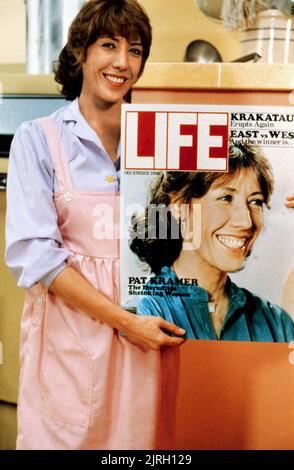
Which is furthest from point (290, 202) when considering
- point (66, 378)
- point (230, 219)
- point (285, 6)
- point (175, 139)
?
point (66, 378)

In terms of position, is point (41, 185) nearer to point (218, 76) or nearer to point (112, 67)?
point (112, 67)

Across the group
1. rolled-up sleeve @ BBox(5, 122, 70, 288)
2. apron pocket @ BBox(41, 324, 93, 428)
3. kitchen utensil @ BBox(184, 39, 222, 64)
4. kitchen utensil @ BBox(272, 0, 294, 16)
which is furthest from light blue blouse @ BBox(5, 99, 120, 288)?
kitchen utensil @ BBox(272, 0, 294, 16)

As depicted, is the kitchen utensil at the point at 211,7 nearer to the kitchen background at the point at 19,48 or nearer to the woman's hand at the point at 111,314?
the kitchen background at the point at 19,48

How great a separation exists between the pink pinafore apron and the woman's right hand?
0.7 inches

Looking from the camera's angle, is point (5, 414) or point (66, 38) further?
point (5, 414)

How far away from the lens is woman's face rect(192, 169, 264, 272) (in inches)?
35.6

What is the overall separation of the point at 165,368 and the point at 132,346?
2.7 inches

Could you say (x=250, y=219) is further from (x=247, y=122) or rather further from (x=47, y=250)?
(x=47, y=250)

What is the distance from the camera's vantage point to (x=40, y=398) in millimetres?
945

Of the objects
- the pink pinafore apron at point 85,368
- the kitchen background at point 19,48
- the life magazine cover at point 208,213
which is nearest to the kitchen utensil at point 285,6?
the kitchen background at point 19,48

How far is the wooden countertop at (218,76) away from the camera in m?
0.88

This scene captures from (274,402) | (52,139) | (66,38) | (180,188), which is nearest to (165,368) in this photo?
(274,402)

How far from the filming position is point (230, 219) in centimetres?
91

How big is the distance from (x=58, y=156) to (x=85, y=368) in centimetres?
34
